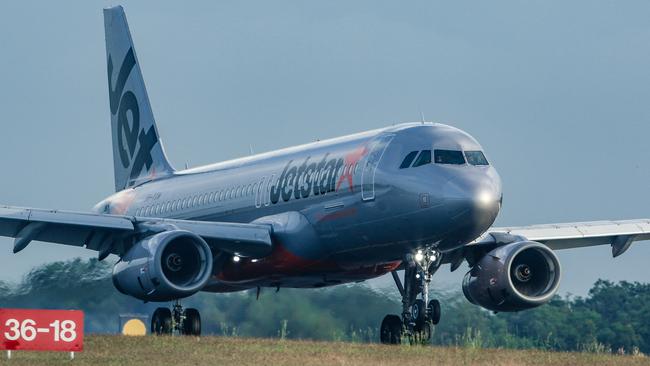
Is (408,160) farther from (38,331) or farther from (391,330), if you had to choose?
(38,331)

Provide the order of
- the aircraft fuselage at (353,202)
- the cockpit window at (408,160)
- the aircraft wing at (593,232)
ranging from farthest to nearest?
the aircraft wing at (593,232)
the cockpit window at (408,160)
the aircraft fuselage at (353,202)

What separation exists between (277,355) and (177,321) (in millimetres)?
11368

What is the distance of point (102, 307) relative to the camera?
40.3 m

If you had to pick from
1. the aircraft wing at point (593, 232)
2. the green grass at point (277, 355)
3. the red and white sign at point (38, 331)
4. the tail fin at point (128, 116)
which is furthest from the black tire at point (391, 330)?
the tail fin at point (128, 116)

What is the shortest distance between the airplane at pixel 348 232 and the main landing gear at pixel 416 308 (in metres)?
0.03

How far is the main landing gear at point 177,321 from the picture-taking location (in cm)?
3516

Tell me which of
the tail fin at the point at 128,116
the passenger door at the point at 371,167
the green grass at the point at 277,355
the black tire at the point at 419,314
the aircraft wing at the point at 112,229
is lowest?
the green grass at the point at 277,355

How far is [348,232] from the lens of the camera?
102 ft

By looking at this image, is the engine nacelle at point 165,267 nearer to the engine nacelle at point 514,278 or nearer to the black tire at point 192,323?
the black tire at point 192,323

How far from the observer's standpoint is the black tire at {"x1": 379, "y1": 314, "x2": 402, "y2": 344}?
104 feet

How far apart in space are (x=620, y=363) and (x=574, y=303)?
1637 centimetres

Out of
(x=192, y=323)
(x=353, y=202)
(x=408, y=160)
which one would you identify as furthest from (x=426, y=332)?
(x=192, y=323)

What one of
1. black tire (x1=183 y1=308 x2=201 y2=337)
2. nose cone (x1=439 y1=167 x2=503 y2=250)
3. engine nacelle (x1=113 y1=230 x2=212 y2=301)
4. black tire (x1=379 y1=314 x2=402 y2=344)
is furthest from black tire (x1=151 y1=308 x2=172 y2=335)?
nose cone (x1=439 y1=167 x2=503 y2=250)

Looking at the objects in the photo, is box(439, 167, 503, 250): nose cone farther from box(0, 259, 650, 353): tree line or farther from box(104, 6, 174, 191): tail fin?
box(104, 6, 174, 191): tail fin
